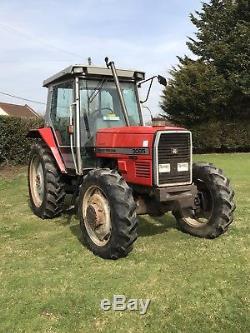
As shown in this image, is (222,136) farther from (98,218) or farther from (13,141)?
(98,218)

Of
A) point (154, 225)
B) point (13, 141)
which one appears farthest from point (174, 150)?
point (13, 141)

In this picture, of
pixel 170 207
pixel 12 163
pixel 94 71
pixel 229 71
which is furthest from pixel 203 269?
pixel 229 71

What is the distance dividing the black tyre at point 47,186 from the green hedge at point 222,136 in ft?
48.9

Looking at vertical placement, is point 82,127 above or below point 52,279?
above

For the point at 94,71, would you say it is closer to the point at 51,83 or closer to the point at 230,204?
the point at 51,83

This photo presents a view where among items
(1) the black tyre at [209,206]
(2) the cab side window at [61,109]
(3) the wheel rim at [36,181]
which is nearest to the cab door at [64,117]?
(2) the cab side window at [61,109]

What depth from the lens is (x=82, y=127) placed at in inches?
233

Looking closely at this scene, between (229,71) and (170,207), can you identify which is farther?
(229,71)

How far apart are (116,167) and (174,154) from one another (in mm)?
885

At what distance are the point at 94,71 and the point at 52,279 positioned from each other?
290 cm

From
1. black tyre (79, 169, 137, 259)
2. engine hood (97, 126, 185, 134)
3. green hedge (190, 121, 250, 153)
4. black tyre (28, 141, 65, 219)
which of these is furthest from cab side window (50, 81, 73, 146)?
green hedge (190, 121, 250, 153)

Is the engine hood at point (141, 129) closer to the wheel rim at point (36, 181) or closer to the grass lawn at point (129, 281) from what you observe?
the grass lawn at point (129, 281)

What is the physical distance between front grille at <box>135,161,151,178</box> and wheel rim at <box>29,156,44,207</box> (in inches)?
93.4

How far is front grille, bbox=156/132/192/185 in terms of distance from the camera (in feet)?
16.6
